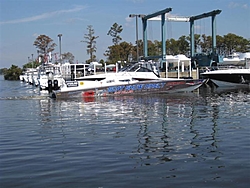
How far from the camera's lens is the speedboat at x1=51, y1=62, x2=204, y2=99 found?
1125 inches

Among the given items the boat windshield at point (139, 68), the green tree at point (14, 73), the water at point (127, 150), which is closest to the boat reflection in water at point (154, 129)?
the water at point (127, 150)

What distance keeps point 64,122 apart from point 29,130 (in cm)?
213

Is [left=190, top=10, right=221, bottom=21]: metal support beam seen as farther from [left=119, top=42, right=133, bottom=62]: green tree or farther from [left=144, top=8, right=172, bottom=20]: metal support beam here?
[left=119, top=42, right=133, bottom=62]: green tree

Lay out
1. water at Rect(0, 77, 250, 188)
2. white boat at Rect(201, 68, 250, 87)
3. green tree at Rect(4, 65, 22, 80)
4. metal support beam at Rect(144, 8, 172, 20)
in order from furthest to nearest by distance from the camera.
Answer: green tree at Rect(4, 65, 22, 80) < metal support beam at Rect(144, 8, 172, 20) < white boat at Rect(201, 68, 250, 87) < water at Rect(0, 77, 250, 188)

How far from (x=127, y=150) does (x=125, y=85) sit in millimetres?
19114

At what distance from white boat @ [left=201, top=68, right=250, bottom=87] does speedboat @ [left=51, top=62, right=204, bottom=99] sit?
26.3 ft

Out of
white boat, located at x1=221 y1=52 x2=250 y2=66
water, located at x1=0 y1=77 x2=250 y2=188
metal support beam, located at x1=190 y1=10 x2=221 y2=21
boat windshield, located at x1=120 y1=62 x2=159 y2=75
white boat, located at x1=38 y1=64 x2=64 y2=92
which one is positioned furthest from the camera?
white boat, located at x1=221 y1=52 x2=250 y2=66

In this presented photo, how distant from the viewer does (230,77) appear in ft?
130

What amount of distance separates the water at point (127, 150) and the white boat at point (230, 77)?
71.3ft

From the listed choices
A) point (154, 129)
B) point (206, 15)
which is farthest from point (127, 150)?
point (206, 15)

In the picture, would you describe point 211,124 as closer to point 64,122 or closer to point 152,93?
point 64,122

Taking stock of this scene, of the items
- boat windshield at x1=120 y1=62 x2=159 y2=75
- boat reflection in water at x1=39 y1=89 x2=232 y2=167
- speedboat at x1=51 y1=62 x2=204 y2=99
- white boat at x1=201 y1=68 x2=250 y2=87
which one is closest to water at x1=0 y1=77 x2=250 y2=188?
boat reflection in water at x1=39 y1=89 x2=232 y2=167

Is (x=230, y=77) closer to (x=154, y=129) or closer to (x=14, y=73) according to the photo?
(x=154, y=129)

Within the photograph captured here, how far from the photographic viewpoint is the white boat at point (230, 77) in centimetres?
3903
